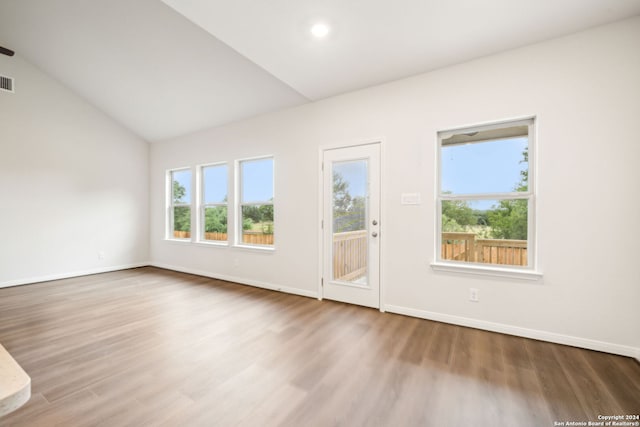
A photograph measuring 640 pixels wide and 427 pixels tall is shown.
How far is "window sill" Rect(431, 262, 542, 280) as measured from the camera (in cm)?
259

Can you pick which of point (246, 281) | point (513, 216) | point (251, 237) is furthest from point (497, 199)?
point (246, 281)

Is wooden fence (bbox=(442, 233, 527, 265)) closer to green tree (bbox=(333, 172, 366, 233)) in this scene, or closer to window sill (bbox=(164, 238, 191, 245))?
green tree (bbox=(333, 172, 366, 233))

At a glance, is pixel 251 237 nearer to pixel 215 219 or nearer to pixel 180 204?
pixel 215 219

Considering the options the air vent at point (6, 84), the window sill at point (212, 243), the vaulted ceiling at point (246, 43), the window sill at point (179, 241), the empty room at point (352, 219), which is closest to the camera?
the empty room at point (352, 219)

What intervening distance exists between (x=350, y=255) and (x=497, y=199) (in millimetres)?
1753

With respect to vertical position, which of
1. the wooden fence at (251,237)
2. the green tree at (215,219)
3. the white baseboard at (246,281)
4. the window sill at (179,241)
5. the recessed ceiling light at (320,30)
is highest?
the recessed ceiling light at (320,30)

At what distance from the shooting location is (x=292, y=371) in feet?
6.80

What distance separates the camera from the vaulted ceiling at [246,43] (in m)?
2.24

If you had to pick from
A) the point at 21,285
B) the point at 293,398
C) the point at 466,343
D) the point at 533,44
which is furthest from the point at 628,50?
the point at 21,285

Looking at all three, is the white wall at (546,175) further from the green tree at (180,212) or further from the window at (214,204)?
the green tree at (180,212)

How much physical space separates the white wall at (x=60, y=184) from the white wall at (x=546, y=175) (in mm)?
4340

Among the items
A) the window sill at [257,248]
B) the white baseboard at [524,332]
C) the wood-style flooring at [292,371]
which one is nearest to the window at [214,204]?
the window sill at [257,248]

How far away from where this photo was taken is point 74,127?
501 centimetres

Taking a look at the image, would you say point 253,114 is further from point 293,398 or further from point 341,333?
point 293,398
